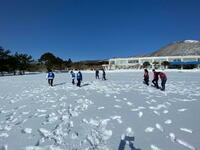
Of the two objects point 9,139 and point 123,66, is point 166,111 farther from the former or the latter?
point 123,66

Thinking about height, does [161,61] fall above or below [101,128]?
above

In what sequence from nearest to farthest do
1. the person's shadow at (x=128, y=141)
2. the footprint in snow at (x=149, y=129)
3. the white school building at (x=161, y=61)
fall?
1. the person's shadow at (x=128, y=141)
2. the footprint in snow at (x=149, y=129)
3. the white school building at (x=161, y=61)

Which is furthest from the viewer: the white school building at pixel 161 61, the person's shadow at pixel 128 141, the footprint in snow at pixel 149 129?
the white school building at pixel 161 61

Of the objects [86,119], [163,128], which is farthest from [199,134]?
[86,119]

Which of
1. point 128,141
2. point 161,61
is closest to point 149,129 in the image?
point 128,141

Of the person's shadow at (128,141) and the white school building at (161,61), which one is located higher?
the white school building at (161,61)

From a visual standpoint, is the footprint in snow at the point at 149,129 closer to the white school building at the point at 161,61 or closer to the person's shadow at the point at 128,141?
the person's shadow at the point at 128,141

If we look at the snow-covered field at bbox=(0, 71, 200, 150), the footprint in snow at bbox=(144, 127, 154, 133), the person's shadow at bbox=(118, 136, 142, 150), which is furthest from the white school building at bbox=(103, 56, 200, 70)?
the person's shadow at bbox=(118, 136, 142, 150)

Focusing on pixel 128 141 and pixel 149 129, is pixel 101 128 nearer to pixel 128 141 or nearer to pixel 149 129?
pixel 128 141

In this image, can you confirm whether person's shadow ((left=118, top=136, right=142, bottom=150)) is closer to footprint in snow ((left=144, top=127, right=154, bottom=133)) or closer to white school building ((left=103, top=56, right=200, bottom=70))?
footprint in snow ((left=144, top=127, right=154, bottom=133))

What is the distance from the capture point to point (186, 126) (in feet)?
11.2

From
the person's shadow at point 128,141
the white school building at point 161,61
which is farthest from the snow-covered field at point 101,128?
the white school building at point 161,61

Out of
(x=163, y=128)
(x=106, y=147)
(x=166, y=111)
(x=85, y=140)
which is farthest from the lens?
(x=166, y=111)

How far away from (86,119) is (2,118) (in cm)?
286
